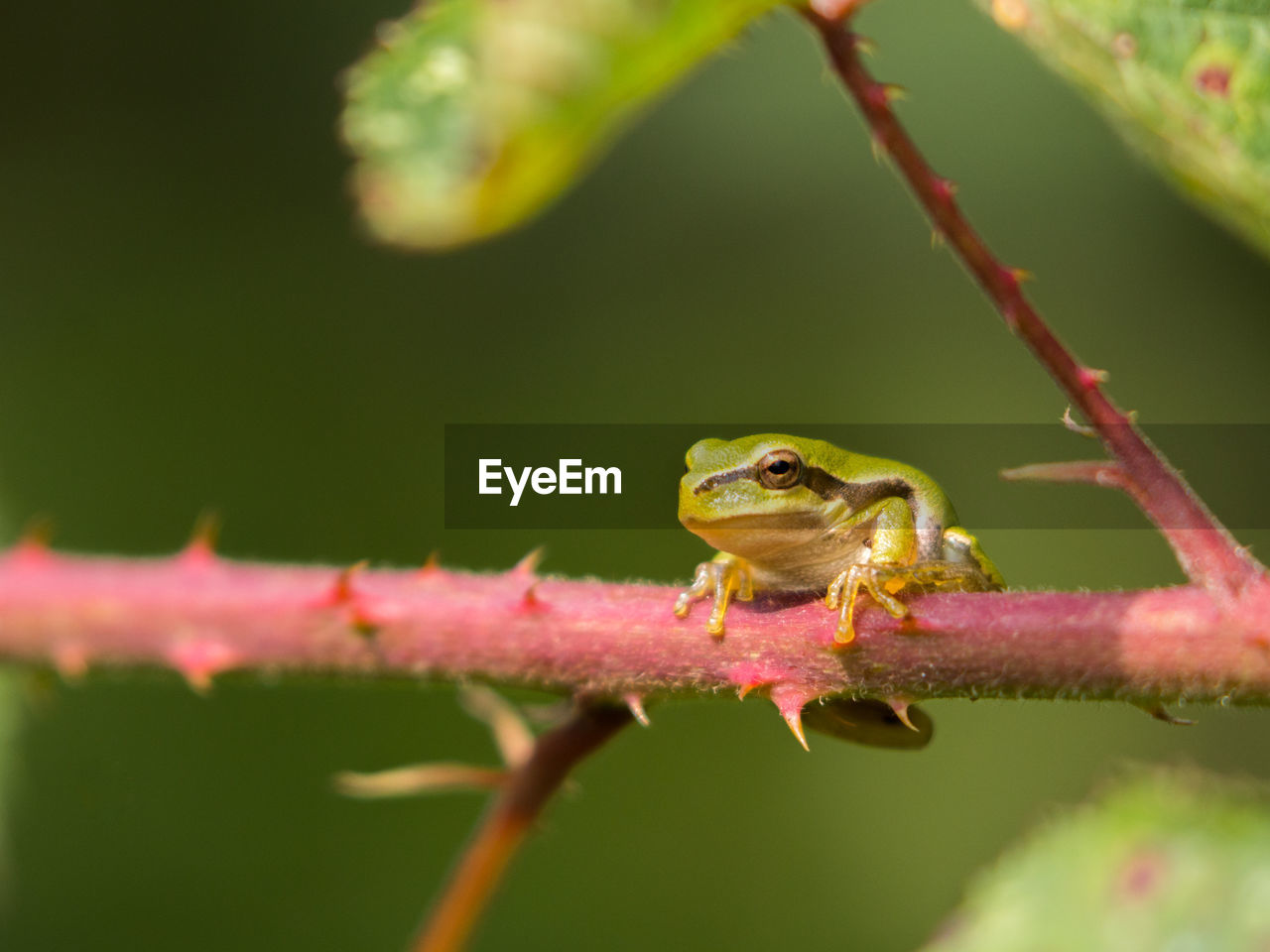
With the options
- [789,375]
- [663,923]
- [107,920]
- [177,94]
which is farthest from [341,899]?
[177,94]

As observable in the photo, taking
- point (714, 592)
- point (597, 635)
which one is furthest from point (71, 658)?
point (714, 592)

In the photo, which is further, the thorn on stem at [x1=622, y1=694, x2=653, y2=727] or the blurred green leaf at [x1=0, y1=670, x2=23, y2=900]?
the blurred green leaf at [x1=0, y1=670, x2=23, y2=900]

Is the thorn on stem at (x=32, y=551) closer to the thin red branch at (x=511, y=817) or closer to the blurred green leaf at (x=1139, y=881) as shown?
the thin red branch at (x=511, y=817)

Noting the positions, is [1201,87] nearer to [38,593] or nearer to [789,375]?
[38,593]

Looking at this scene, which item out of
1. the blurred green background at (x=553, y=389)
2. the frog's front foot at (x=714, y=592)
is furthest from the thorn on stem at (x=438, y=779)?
the blurred green background at (x=553, y=389)

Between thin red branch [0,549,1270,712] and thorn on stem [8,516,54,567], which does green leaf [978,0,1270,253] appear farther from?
thorn on stem [8,516,54,567]

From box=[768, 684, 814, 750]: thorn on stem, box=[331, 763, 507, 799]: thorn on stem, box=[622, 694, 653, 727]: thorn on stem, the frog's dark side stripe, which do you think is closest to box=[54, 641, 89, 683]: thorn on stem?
box=[331, 763, 507, 799]: thorn on stem
